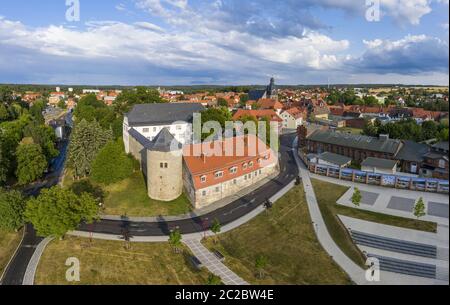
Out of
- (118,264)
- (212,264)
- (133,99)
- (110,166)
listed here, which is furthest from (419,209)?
(133,99)

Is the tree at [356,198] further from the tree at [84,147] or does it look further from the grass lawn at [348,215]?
the tree at [84,147]

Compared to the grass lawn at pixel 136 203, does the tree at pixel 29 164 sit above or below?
above

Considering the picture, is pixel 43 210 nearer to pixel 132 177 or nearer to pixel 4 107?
pixel 132 177

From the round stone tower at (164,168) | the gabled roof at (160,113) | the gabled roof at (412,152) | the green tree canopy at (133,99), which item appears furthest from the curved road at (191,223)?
the green tree canopy at (133,99)

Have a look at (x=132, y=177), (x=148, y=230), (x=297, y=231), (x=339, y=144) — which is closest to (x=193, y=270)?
(x=148, y=230)

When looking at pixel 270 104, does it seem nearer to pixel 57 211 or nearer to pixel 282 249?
pixel 282 249

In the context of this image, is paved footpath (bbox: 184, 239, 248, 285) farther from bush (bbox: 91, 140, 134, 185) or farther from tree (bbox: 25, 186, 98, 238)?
bush (bbox: 91, 140, 134, 185)

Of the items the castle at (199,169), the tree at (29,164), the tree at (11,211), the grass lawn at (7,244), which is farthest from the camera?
the tree at (29,164)
